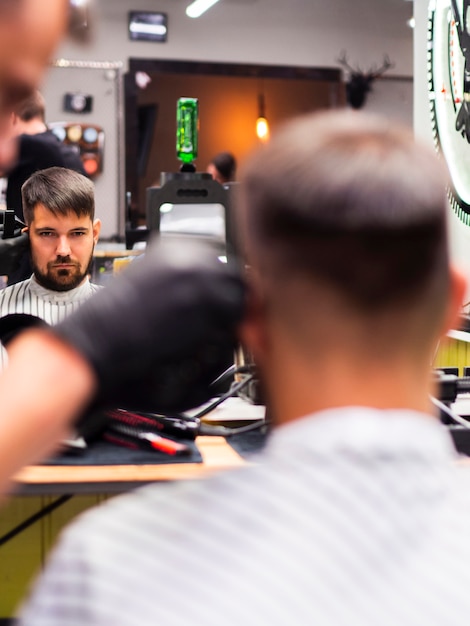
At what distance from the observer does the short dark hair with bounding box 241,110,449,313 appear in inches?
21.8

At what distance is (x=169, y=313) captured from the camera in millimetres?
544

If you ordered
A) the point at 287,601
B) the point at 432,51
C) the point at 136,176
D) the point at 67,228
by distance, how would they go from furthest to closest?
the point at 136,176 → the point at 432,51 → the point at 67,228 → the point at 287,601

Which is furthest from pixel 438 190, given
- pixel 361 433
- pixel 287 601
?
pixel 287 601

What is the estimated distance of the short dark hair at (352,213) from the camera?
55 centimetres

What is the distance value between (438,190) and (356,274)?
0.08m

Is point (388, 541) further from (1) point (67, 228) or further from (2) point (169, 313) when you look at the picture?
(1) point (67, 228)

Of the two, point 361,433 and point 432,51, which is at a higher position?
point 432,51

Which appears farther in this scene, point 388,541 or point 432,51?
point 432,51

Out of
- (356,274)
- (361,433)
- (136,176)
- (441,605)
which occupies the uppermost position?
(136,176)

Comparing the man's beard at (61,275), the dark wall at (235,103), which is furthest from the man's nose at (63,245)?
the dark wall at (235,103)

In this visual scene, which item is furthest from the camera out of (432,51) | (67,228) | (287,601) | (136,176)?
(136,176)

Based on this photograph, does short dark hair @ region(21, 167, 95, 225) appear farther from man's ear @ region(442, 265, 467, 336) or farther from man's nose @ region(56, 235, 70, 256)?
man's ear @ region(442, 265, 467, 336)

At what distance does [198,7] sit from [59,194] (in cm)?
514

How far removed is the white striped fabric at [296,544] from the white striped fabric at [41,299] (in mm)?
2101
